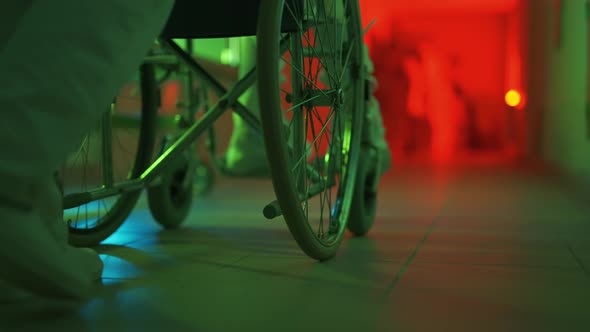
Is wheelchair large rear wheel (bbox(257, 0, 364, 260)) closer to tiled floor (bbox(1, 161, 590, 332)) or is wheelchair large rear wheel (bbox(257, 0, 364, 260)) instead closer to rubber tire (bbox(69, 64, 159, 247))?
tiled floor (bbox(1, 161, 590, 332))

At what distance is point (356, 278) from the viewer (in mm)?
946

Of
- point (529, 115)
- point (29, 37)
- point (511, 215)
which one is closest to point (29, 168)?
point (29, 37)

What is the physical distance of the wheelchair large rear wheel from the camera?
84cm

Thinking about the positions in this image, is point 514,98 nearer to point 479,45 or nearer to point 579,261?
point 479,45

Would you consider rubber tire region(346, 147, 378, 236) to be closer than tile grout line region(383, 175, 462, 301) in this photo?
No

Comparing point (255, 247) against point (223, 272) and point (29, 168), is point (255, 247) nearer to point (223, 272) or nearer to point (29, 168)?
point (223, 272)

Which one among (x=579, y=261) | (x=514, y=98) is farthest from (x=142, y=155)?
(x=514, y=98)

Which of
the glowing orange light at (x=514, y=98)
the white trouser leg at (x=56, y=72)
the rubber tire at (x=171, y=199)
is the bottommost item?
the glowing orange light at (x=514, y=98)

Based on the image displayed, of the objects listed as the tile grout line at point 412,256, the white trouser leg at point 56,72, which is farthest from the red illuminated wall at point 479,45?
the white trouser leg at point 56,72

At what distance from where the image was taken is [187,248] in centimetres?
123

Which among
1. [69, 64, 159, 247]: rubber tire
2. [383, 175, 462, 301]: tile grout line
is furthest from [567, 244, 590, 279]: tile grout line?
[69, 64, 159, 247]: rubber tire

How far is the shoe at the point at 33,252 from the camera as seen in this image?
1.90 feet

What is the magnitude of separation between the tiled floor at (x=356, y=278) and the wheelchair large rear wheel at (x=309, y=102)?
10 cm

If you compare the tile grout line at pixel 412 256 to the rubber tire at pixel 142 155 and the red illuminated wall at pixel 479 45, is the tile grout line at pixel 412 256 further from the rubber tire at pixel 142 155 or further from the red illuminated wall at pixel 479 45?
the red illuminated wall at pixel 479 45
